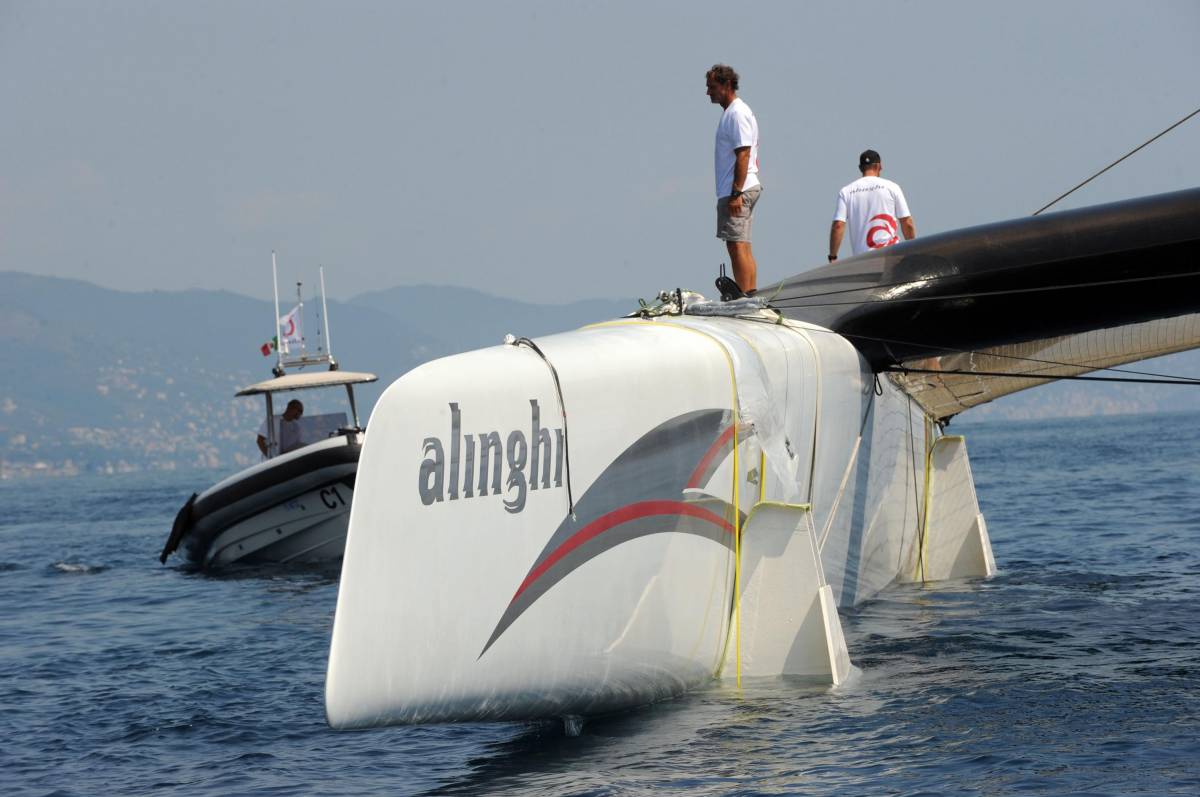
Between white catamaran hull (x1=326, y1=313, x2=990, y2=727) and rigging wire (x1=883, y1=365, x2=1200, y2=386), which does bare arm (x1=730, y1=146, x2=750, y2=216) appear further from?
rigging wire (x1=883, y1=365, x2=1200, y2=386)

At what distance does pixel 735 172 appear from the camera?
8.80 metres

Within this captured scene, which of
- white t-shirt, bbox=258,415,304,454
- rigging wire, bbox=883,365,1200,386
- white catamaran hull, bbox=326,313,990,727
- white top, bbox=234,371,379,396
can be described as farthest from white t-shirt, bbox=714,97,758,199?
white t-shirt, bbox=258,415,304,454

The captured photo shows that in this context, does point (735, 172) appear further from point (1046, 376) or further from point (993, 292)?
point (1046, 376)

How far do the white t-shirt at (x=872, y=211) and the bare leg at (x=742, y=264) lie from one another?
1.66m

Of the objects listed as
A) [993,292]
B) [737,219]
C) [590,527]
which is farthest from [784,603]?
[737,219]

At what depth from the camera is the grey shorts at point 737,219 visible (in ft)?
29.1

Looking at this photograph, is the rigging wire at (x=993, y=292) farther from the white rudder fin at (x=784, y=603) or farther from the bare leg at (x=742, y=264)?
the white rudder fin at (x=784, y=603)

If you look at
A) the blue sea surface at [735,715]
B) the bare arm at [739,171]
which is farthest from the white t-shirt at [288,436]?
the bare arm at [739,171]

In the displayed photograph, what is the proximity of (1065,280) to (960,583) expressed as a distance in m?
3.96

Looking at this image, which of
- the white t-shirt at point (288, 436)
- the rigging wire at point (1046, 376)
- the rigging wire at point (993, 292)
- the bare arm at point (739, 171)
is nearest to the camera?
the rigging wire at point (1046, 376)

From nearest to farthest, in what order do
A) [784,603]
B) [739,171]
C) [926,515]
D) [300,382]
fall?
[784,603] < [739,171] < [926,515] < [300,382]

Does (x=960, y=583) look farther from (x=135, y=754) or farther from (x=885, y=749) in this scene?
(x=135, y=754)

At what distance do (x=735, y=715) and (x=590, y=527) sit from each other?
A: 1.24m

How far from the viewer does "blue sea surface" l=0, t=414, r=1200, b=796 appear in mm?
5387
